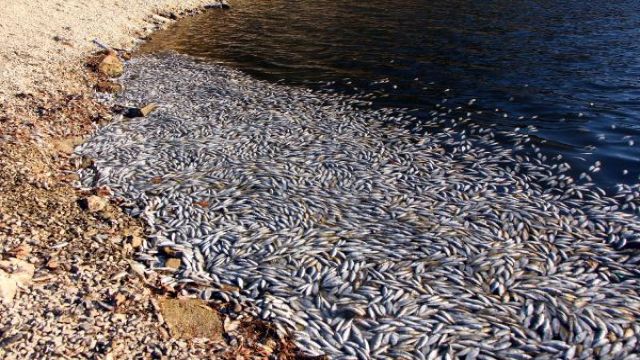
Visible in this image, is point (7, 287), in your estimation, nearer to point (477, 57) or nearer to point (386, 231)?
point (386, 231)

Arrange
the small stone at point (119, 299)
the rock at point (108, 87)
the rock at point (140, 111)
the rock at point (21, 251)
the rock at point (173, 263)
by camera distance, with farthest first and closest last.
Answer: the rock at point (108, 87) < the rock at point (140, 111) < the rock at point (173, 263) < the rock at point (21, 251) < the small stone at point (119, 299)

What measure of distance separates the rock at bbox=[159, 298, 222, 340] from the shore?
0.06ft

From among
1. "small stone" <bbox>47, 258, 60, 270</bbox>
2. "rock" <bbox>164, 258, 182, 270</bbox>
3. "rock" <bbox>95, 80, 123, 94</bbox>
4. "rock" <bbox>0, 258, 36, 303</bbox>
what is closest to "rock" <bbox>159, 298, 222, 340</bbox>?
"rock" <bbox>164, 258, 182, 270</bbox>

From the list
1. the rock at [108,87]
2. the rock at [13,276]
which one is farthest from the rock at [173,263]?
the rock at [108,87]

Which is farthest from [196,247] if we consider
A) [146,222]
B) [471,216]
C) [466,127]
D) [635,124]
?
[635,124]

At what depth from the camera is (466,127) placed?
51.7 ft

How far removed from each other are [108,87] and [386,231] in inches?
588

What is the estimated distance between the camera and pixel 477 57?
22.9 m

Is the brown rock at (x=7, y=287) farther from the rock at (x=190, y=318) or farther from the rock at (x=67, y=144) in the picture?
the rock at (x=67, y=144)

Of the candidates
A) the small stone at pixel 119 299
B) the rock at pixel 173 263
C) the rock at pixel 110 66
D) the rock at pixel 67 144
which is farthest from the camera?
the rock at pixel 110 66

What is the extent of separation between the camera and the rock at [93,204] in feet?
36.6

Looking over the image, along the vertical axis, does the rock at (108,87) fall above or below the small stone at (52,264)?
above

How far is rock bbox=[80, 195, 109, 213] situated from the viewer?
1116 cm

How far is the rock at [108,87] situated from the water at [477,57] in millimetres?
6149
